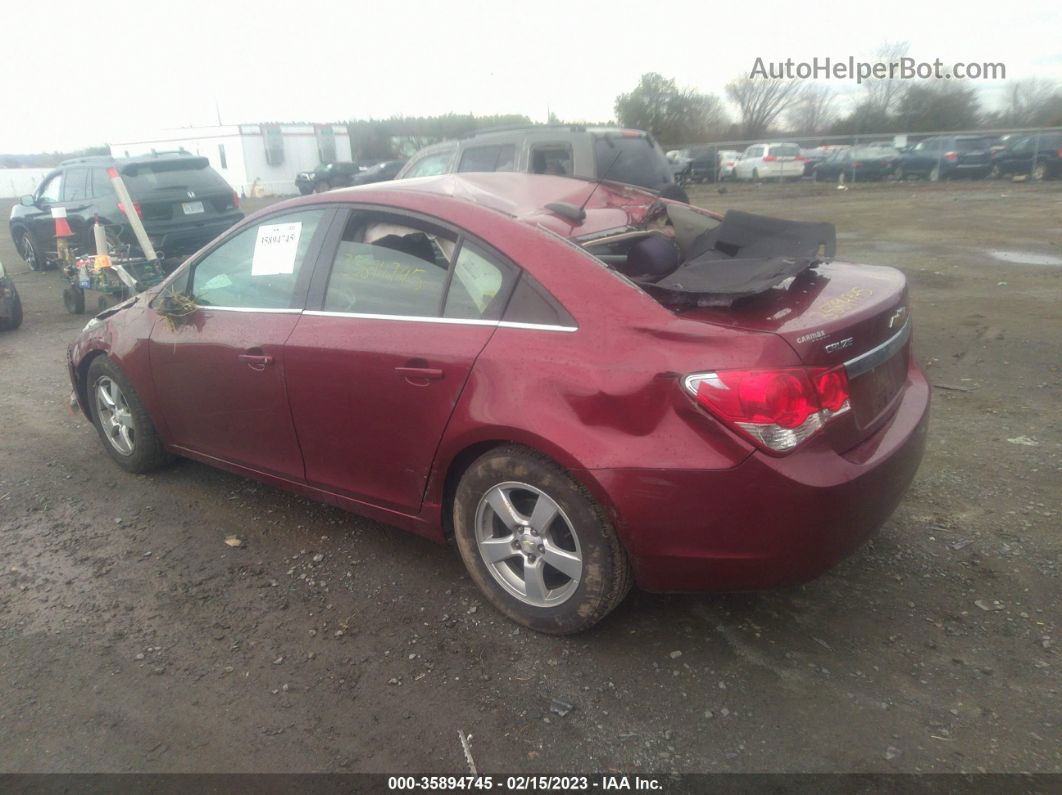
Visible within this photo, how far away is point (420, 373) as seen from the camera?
3012mm

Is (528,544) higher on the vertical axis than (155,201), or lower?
lower

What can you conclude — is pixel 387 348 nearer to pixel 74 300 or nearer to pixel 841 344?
pixel 841 344

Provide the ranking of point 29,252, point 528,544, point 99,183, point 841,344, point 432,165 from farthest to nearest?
point 29,252 → point 99,183 → point 432,165 → point 528,544 → point 841,344

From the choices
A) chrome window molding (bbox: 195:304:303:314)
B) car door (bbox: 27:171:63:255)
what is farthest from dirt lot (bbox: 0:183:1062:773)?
car door (bbox: 27:171:63:255)

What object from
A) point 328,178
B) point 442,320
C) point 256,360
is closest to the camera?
point 442,320

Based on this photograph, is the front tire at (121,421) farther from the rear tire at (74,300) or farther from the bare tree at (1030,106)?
the bare tree at (1030,106)

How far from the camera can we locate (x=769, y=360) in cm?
246

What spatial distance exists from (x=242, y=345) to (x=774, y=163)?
97.4ft

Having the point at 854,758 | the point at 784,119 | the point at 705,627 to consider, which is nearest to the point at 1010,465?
the point at 705,627

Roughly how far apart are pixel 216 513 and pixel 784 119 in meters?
47.9

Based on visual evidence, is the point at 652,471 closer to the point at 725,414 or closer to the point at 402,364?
the point at 725,414

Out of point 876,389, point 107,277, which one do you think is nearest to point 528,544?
point 876,389

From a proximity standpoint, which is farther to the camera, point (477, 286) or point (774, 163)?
point (774, 163)

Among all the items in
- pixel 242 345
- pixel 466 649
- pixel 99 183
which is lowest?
pixel 466 649
